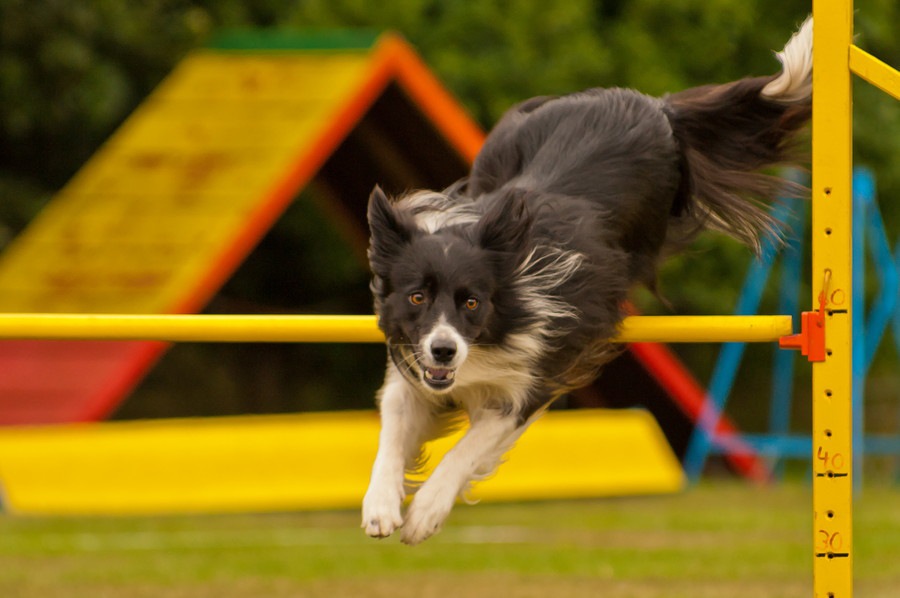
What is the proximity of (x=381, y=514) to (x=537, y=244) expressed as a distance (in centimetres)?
115

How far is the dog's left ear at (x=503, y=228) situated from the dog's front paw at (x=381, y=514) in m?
0.96

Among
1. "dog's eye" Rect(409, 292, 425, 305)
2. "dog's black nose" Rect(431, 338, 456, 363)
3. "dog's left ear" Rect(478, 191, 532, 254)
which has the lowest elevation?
"dog's black nose" Rect(431, 338, 456, 363)

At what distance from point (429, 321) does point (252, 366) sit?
16.7m

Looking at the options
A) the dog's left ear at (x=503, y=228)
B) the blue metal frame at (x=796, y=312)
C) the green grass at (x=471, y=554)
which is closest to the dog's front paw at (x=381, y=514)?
the dog's left ear at (x=503, y=228)

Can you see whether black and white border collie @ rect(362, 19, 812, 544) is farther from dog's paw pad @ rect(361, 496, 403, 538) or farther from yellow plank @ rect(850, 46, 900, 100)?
yellow plank @ rect(850, 46, 900, 100)

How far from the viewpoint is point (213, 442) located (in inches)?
514

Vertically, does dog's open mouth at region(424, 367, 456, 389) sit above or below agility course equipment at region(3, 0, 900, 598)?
below

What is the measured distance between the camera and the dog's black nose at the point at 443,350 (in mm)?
5199

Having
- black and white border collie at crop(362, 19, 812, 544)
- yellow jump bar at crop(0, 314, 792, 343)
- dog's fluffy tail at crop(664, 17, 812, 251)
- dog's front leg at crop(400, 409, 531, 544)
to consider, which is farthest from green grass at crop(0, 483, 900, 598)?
yellow jump bar at crop(0, 314, 792, 343)

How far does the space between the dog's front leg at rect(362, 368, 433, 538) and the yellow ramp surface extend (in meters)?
6.01

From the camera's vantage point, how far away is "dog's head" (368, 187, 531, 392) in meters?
5.31

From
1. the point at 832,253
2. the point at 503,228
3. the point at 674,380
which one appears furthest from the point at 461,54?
the point at 832,253

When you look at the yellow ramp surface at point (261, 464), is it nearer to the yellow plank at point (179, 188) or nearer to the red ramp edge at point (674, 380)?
the red ramp edge at point (674, 380)

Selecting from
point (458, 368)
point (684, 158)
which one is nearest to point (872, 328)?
point (684, 158)
